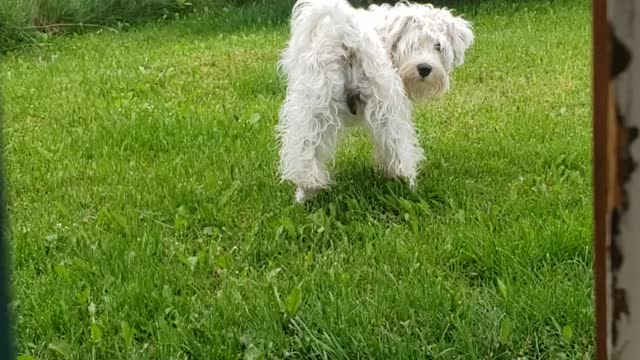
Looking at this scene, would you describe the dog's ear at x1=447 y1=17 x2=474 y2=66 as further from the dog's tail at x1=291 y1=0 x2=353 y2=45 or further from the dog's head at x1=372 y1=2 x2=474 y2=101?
the dog's tail at x1=291 y1=0 x2=353 y2=45

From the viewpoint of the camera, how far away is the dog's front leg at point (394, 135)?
4469mm

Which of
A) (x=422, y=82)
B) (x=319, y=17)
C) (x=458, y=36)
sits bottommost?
(x=422, y=82)

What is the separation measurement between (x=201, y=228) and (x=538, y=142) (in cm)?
214

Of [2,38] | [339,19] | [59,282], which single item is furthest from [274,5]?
[59,282]

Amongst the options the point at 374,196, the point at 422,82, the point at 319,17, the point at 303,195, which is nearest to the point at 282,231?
the point at 303,195

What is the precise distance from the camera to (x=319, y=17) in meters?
4.44

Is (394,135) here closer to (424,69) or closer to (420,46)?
(424,69)

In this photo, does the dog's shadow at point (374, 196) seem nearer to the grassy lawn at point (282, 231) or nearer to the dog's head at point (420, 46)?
the grassy lawn at point (282, 231)

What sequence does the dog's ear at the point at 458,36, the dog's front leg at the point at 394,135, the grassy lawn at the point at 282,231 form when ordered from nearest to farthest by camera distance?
the grassy lawn at the point at 282,231 → the dog's front leg at the point at 394,135 → the dog's ear at the point at 458,36

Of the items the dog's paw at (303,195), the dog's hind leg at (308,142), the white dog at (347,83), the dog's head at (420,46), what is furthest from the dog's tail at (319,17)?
the dog's paw at (303,195)

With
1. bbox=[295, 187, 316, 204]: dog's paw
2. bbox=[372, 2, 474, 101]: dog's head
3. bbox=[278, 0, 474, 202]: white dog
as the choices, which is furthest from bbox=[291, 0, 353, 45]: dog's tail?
bbox=[295, 187, 316, 204]: dog's paw

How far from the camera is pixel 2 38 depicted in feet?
37.2

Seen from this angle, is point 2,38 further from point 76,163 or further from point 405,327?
point 405,327

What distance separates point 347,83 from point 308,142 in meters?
0.34
